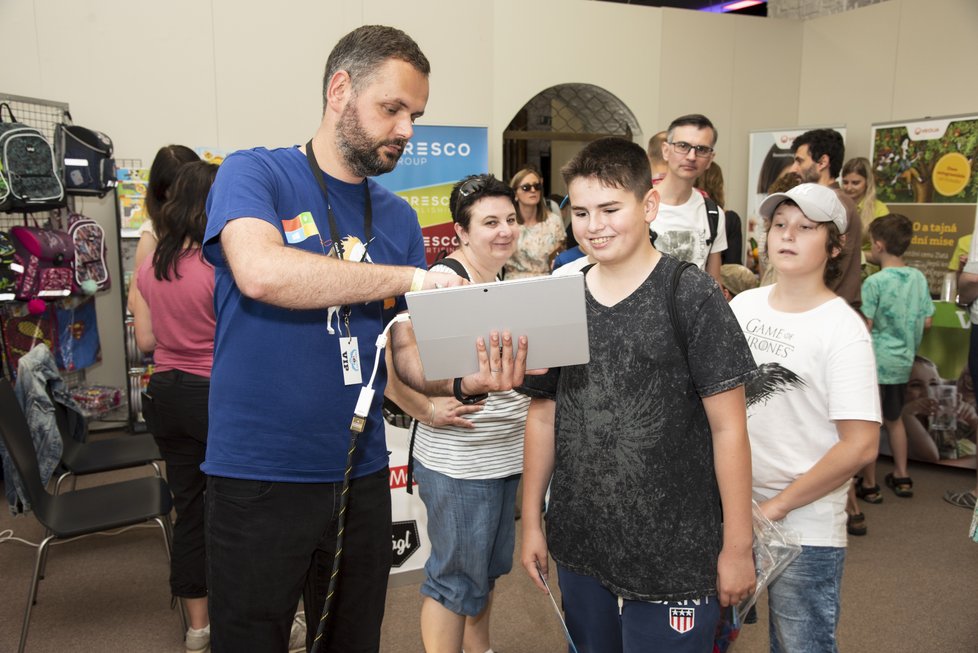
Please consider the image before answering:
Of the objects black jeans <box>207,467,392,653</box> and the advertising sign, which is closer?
black jeans <box>207,467,392,653</box>

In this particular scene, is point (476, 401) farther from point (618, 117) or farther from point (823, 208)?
point (618, 117)

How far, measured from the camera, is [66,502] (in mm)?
2652

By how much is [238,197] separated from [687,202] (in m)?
2.06

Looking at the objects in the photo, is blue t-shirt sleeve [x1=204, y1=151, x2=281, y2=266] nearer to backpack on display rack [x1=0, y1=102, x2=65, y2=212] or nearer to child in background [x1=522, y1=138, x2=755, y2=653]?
child in background [x1=522, y1=138, x2=755, y2=653]

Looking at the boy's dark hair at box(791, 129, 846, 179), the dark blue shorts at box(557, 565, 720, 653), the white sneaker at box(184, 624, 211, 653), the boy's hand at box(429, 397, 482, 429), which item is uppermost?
the boy's dark hair at box(791, 129, 846, 179)

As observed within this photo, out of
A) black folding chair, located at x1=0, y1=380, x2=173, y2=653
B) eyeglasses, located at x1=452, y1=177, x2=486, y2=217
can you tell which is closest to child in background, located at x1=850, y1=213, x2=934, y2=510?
eyeglasses, located at x1=452, y1=177, x2=486, y2=217

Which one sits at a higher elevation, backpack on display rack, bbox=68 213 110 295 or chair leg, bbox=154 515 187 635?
backpack on display rack, bbox=68 213 110 295

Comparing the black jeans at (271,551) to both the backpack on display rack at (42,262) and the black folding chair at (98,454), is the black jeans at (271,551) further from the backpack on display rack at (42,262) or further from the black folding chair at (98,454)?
the backpack on display rack at (42,262)

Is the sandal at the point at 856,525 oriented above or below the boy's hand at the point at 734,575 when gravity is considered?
below

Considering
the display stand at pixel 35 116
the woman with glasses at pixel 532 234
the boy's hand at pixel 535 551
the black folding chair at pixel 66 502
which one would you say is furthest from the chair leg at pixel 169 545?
the woman with glasses at pixel 532 234

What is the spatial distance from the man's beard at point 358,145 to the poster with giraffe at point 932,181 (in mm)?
5437

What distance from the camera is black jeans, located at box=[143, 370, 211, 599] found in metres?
2.40

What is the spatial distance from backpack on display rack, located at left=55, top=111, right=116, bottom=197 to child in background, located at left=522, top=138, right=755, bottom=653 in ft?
13.6

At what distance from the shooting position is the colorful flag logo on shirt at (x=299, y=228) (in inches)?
53.1
